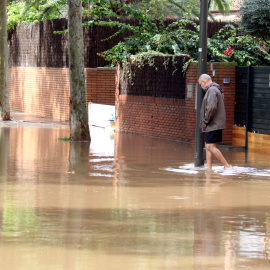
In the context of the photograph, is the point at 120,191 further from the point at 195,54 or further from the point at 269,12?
the point at 195,54

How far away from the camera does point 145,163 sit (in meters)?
13.7

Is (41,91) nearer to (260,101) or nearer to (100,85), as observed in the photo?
(100,85)

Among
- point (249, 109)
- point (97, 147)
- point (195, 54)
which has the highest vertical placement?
point (195, 54)

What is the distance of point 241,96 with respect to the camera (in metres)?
17.2

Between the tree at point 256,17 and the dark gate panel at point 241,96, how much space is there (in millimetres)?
2347

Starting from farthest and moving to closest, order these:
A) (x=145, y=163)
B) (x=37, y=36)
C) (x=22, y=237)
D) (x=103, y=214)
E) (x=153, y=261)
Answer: (x=37, y=36), (x=145, y=163), (x=103, y=214), (x=22, y=237), (x=153, y=261)

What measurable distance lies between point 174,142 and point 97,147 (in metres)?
2.56

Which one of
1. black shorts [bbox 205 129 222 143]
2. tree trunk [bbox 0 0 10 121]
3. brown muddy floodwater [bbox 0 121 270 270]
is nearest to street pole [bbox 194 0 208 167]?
brown muddy floodwater [bbox 0 121 270 270]

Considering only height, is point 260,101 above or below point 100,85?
below

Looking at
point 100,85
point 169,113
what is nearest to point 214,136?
point 169,113

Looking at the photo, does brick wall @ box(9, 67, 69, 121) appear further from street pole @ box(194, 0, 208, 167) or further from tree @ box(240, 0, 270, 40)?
street pole @ box(194, 0, 208, 167)

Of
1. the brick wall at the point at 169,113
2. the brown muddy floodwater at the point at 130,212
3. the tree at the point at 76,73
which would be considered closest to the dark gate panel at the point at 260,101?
the brick wall at the point at 169,113

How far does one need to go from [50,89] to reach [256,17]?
12234mm

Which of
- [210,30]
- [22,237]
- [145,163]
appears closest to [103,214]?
[22,237]
